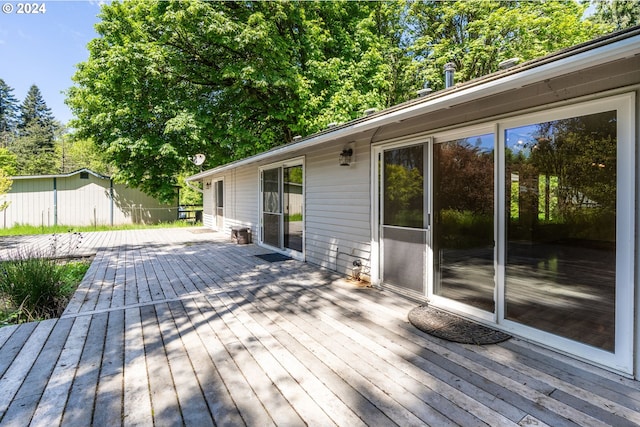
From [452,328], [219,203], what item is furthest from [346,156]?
[219,203]

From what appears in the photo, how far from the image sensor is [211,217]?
13.1 metres

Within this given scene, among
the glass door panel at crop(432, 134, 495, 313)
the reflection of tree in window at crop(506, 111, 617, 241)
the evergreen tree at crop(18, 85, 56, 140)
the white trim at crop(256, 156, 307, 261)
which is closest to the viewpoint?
the reflection of tree in window at crop(506, 111, 617, 241)

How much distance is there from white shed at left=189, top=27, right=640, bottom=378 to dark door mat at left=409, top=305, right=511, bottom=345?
0.41 feet

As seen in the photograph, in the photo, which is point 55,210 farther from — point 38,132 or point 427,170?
point 38,132

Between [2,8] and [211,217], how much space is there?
323 inches

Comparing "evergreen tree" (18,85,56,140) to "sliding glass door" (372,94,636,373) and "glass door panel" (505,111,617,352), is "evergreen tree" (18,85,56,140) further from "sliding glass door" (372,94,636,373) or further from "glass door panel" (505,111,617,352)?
"glass door panel" (505,111,617,352)

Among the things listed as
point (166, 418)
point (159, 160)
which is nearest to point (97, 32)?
point (159, 160)

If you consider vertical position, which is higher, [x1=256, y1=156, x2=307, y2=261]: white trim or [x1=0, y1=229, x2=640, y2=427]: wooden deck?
[x1=256, y1=156, x2=307, y2=261]: white trim

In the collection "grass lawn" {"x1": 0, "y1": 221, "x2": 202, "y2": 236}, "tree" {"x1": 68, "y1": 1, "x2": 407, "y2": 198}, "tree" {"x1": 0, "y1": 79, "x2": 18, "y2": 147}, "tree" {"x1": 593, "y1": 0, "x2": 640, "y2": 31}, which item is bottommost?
"grass lawn" {"x1": 0, "y1": 221, "x2": 202, "y2": 236}

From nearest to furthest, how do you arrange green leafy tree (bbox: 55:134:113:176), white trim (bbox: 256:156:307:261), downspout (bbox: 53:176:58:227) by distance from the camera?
white trim (bbox: 256:156:307:261) < downspout (bbox: 53:176:58:227) < green leafy tree (bbox: 55:134:113:176)

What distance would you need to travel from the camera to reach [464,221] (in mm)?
3326

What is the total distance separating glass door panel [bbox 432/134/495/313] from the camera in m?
3.10

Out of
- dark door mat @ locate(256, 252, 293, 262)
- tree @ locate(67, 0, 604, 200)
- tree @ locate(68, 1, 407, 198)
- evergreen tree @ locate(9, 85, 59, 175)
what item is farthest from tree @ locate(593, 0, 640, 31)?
evergreen tree @ locate(9, 85, 59, 175)

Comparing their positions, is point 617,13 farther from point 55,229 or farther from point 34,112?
point 34,112
